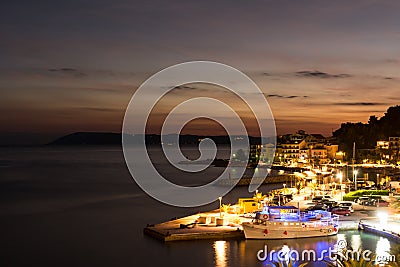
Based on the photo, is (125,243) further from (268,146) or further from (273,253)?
(268,146)

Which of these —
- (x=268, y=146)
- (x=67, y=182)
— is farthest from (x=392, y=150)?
(x=67, y=182)

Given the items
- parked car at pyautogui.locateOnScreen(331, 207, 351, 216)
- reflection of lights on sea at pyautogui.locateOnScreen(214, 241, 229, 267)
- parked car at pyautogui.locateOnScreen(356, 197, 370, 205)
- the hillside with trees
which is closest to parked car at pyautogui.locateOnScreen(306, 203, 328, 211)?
parked car at pyautogui.locateOnScreen(331, 207, 351, 216)

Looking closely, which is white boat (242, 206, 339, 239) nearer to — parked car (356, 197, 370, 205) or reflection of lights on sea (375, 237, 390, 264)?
reflection of lights on sea (375, 237, 390, 264)

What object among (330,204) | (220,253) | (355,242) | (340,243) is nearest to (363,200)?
(330,204)

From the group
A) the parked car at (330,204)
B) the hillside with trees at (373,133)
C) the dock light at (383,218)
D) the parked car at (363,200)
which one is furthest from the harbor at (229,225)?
the hillside with trees at (373,133)

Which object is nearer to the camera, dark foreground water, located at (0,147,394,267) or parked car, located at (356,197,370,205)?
dark foreground water, located at (0,147,394,267)
